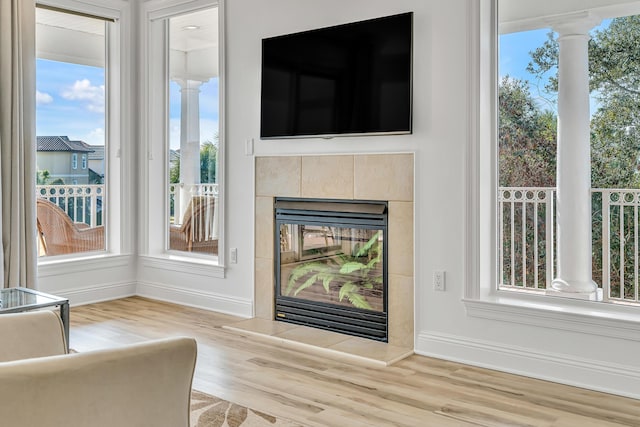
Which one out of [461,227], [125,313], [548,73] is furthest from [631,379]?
[125,313]

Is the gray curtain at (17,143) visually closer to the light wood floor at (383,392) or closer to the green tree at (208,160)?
the light wood floor at (383,392)

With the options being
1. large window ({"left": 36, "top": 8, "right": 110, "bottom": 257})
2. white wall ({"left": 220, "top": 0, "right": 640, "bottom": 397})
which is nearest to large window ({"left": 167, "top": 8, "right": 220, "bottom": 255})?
large window ({"left": 36, "top": 8, "right": 110, "bottom": 257})

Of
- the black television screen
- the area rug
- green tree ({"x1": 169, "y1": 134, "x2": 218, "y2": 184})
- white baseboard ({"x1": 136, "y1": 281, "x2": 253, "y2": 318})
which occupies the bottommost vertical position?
the area rug

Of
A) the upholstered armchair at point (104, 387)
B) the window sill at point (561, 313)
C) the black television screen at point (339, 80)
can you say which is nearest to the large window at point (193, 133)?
the black television screen at point (339, 80)

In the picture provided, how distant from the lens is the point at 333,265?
420 cm

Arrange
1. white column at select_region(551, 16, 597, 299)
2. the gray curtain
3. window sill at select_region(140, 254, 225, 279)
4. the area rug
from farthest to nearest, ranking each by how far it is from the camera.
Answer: window sill at select_region(140, 254, 225, 279) → the gray curtain → white column at select_region(551, 16, 597, 299) → the area rug

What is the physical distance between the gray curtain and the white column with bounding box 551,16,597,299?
3.63 metres

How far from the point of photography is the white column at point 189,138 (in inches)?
203

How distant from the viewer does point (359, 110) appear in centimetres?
386

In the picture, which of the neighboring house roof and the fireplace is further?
the neighboring house roof

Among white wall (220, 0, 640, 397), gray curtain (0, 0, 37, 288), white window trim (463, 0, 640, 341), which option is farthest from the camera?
gray curtain (0, 0, 37, 288)

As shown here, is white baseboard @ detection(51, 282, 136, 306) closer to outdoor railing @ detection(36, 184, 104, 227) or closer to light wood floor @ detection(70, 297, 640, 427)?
outdoor railing @ detection(36, 184, 104, 227)

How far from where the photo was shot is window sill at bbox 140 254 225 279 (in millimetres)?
4814

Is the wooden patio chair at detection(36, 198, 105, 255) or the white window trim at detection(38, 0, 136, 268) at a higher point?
the white window trim at detection(38, 0, 136, 268)
